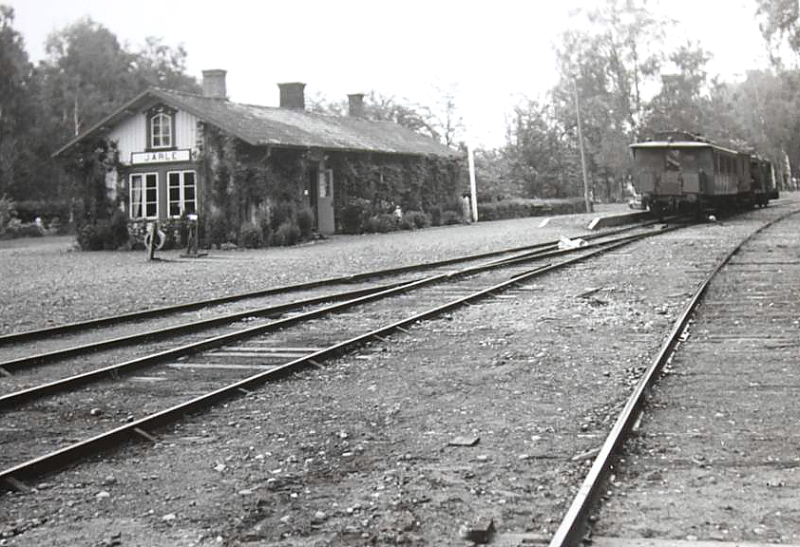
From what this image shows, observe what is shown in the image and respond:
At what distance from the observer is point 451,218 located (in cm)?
4259

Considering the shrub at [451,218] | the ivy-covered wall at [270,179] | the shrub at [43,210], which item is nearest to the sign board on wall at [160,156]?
the ivy-covered wall at [270,179]

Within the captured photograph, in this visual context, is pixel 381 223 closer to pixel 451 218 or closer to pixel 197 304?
pixel 451 218

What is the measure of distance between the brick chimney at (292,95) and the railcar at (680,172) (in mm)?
14756

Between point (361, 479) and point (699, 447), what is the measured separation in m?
1.98

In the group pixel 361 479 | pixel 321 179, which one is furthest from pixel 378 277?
pixel 321 179

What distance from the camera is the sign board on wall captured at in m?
30.7

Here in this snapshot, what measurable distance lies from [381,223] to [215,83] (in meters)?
8.16

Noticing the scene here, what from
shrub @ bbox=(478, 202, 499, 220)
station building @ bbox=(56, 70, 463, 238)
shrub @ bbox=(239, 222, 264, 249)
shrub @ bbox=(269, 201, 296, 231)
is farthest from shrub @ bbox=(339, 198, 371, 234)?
shrub @ bbox=(478, 202, 499, 220)

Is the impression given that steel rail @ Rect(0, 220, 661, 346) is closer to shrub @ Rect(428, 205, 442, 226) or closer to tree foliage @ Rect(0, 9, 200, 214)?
shrub @ Rect(428, 205, 442, 226)

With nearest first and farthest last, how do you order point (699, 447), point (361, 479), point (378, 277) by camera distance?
point (361, 479) → point (699, 447) → point (378, 277)

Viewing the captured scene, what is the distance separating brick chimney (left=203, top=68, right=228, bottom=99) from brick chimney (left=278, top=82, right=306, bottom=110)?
4.52m

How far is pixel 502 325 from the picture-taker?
Result: 1084 centimetres

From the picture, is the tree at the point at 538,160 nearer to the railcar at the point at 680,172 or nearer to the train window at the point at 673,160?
the railcar at the point at 680,172

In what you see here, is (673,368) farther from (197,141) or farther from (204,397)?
(197,141)
